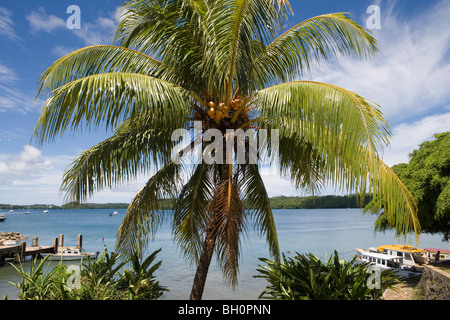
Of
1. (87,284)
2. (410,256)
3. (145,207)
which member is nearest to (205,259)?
(145,207)

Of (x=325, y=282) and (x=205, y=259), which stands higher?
(x=205, y=259)

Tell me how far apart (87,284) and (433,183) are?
11421mm

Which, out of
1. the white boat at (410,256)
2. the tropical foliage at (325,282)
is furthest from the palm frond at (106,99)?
the white boat at (410,256)

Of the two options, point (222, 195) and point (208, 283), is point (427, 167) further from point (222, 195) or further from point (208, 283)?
point (208, 283)

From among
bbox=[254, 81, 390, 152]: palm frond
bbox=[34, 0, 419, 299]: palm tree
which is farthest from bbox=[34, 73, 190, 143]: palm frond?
bbox=[254, 81, 390, 152]: palm frond

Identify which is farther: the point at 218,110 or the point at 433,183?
the point at 433,183

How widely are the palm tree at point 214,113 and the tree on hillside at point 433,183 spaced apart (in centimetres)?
686

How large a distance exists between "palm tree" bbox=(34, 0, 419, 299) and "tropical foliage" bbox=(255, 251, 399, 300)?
34.2 inches

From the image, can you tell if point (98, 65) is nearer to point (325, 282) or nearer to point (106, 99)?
point (106, 99)

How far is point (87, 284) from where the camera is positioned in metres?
5.45

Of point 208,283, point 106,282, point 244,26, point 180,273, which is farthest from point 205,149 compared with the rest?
point 180,273

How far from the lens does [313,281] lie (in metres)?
5.08

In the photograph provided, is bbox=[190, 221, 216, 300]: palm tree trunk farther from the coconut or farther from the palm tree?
the coconut
